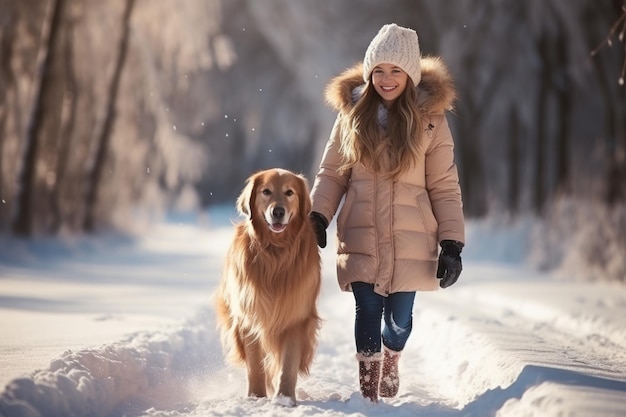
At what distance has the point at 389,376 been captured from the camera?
4219 millimetres

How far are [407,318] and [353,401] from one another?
2.03 ft

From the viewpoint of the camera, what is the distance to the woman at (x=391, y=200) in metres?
3.97

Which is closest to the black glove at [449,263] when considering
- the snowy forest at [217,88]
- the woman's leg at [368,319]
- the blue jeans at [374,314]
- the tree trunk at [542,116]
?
the blue jeans at [374,314]

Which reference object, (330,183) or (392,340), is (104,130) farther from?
(392,340)

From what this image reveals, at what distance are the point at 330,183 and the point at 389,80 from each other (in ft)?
2.16

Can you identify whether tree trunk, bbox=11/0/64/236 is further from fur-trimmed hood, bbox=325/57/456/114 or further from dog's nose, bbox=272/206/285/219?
dog's nose, bbox=272/206/285/219

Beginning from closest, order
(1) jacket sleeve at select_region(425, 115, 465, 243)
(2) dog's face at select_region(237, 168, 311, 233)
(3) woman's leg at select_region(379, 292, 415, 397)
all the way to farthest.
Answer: (2) dog's face at select_region(237, 168, 311, 233) < (1) jacket sleeve at select_region(425, 115, 465, 243) < (3) woman's leg at select_region(379, 292, 415, 397)

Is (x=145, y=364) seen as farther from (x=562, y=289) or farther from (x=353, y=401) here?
(x=562, y=289)

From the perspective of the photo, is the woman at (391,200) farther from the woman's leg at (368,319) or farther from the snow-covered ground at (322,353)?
the snow-covered ground at (322,353)

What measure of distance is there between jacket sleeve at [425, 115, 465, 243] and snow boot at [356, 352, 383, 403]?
0.73m

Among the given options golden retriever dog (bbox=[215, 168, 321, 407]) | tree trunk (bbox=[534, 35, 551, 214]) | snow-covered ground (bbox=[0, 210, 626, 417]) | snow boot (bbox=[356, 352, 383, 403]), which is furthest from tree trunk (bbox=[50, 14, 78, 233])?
snow boot (bbox=[356, 352, 383, 403])

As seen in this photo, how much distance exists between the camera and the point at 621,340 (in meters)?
5.55

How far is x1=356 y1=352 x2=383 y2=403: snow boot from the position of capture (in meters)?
3.94

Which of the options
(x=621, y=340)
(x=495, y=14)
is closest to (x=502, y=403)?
(x=621, y=340)
